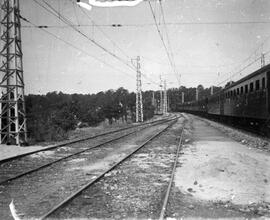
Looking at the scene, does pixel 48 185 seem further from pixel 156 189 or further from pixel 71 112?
pixel 71 112

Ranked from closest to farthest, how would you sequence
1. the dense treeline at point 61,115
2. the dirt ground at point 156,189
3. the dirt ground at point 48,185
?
1. the dirt ground at point 156,189
2. the dirt ground at point 48,185
3. the dense treeline at point 61,115

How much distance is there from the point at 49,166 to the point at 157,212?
597cm

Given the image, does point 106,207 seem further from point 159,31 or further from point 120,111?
point 120,111

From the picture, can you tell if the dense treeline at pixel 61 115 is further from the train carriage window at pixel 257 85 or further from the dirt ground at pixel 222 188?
the dirt ground at pixel 222 188

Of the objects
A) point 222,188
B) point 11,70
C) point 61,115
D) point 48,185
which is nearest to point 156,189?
point 222,188

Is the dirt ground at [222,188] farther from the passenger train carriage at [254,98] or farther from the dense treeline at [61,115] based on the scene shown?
the dense treeline at [61,115]

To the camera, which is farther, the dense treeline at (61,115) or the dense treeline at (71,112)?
the dense treeline at (71,112)

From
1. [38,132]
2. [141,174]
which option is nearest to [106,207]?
[141,174]

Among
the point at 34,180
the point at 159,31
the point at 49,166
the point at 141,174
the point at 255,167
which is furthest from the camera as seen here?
the point at 159,31

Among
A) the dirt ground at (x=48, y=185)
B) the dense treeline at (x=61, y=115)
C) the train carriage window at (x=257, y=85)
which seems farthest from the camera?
the dense treeline at (x=61, y=115)

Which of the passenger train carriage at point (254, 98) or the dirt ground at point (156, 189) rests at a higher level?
the passenger train carriage at point (254, 98)

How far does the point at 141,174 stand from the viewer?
30.3 feet

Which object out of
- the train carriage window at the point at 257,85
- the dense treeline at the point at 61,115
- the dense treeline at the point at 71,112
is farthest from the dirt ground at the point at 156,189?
the dense treeline at the point at 61,115

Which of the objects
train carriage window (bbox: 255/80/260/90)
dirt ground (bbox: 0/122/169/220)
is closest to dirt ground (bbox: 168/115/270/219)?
dirt ground (bbox: 0/122/169/220)
